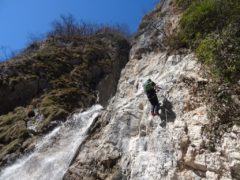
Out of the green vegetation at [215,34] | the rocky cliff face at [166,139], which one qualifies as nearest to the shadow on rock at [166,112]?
the rocky cliff face at [166,139]

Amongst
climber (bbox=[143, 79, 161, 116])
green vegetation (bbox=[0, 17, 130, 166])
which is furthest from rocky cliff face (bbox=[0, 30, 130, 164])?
climber (bbox=[143, 79, 161, 116])

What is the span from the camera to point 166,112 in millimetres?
13953

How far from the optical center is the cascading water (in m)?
16.4

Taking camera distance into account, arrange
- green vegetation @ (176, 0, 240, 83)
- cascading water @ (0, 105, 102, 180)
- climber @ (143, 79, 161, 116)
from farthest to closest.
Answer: cascading water @ (0, 105, 102, 180) < climber @ (143, 79, 161, 116) < green vegetation @ (176, 0, 240, 83)

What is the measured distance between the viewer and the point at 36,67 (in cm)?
3216

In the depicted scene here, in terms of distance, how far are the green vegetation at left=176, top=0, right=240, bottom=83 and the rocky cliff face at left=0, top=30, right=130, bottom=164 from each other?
10.7 metres

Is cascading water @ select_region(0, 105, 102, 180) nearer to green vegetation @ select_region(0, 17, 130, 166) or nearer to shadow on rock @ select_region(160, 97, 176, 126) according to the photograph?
green vegetation @ select_region(0, 17, 130, 166)

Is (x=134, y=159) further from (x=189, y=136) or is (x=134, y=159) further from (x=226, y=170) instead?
(x=226, y=170)

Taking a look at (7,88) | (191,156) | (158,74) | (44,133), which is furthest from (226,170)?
(7,88)

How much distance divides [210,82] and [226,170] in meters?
3.76

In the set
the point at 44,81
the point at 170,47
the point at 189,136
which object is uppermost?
the point at 44,81

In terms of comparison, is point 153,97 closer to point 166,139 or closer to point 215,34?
point 166,139

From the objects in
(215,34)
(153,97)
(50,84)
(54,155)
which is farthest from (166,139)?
(50,84)

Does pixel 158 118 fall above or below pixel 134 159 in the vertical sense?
above
